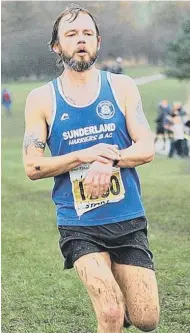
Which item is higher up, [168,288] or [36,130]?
[36,130]

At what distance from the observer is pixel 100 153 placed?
350cm

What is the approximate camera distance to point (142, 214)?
3.75m

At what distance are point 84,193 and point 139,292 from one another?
0.50m

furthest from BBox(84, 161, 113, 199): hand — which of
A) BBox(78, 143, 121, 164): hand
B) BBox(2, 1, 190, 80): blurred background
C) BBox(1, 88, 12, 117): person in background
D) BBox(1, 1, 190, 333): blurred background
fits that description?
BBox(1, 88, 12, 117): person in background

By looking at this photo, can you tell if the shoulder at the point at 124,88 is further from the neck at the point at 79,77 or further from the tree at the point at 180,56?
the tree at the point at 180,56

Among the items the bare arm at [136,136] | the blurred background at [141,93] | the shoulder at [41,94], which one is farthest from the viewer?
the blurred background at [141,93]

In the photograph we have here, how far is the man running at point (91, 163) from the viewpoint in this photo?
3625 mm

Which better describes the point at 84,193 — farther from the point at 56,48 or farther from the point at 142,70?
the point at 142,70

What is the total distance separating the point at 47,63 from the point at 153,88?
3.71ft

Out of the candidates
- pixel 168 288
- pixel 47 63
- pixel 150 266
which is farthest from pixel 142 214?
pixel 47 63

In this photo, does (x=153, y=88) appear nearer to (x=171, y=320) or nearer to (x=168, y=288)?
(x=168, y=288)

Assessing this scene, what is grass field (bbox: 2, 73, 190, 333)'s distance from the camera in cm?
513

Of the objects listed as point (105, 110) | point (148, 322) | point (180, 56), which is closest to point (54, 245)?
point (180, 56)

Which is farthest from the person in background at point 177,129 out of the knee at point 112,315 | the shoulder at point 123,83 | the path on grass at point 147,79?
the knee at point 112,315
